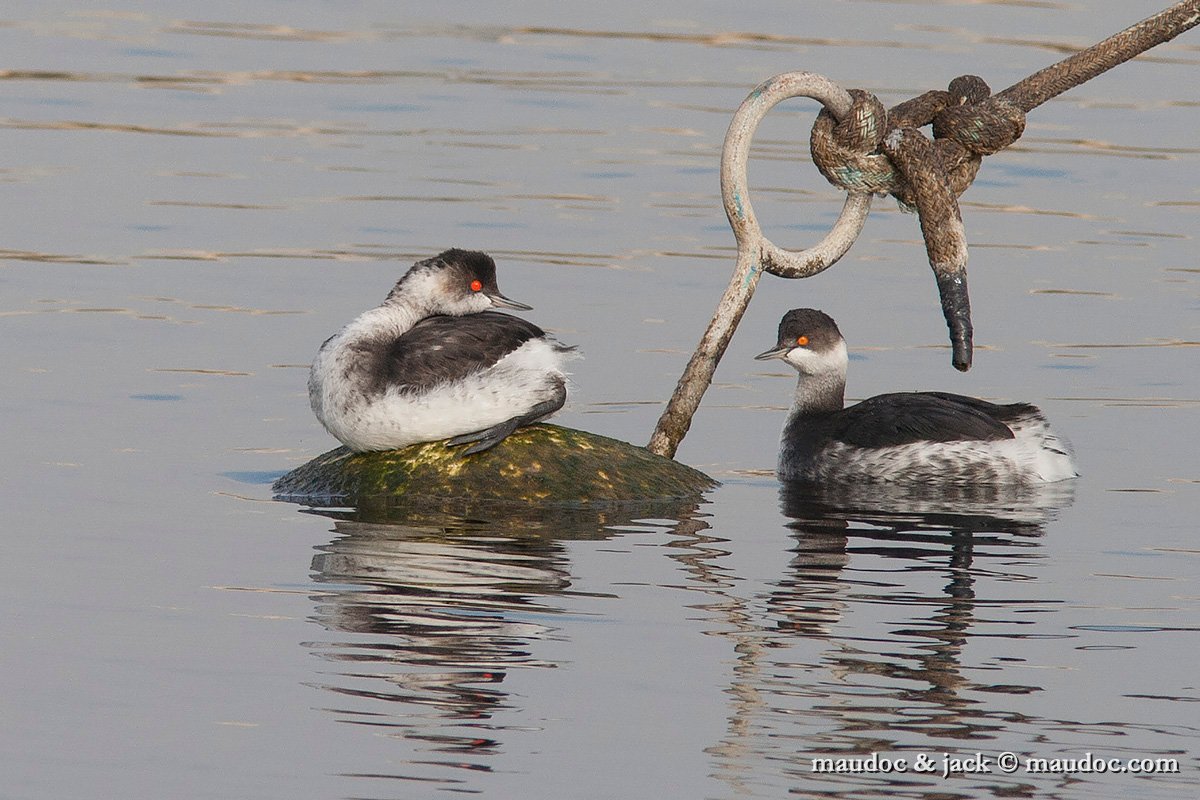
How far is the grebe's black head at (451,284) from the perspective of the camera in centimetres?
1080

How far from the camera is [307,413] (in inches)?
502

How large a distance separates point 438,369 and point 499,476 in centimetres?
63

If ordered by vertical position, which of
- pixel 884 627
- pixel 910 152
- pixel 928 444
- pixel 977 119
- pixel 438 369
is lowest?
pixel 884 627

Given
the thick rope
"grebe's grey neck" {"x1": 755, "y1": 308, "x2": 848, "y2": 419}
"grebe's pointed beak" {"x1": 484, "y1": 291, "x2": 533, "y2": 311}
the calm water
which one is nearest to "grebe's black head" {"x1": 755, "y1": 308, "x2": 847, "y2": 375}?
"grebe's grey neck" {"x1": 755, "y1": 308, "x2": 848, "y2": 419}

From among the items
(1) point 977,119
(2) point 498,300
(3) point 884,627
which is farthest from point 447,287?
(3) point 884,627

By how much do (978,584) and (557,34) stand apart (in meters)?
19.4

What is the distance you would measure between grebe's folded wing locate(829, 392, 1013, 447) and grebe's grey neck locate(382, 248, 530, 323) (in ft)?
7.54

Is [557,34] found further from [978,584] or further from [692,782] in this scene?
[692,782]

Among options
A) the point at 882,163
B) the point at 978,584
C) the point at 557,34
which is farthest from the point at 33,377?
the point at 557,34

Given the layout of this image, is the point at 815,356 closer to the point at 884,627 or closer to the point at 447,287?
the point at 447,287

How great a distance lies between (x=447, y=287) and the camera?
10.9 m

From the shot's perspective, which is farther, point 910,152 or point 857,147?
point 857,147

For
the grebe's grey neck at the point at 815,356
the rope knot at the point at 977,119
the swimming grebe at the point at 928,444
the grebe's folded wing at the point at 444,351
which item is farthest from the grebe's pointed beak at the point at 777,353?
the grebe's folded wing at the point at 444,351

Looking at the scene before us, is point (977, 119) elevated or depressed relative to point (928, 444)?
elevated
